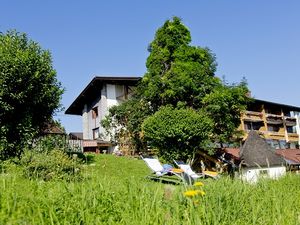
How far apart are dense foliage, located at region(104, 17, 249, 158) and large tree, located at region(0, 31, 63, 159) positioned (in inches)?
299

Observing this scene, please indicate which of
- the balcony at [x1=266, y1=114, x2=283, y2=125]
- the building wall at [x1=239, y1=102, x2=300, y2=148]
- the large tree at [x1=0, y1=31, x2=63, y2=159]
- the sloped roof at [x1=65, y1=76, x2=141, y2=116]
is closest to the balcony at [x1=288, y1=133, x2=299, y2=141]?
the building wall at [x1=239, y1=102, x2=300, y2=148]

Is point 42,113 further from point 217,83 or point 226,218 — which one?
point 226,218

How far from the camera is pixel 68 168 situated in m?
10.4

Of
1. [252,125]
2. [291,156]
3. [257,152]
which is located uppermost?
[252,125]

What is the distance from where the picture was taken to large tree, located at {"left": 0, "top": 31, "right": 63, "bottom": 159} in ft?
47.1

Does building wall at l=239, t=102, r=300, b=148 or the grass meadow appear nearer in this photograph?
the grass meadow

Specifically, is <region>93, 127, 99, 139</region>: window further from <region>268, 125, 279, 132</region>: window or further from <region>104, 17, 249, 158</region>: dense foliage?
<region>268, 125, 279, 132</region>: window

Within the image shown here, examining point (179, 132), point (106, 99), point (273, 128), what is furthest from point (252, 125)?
point (179, 132)

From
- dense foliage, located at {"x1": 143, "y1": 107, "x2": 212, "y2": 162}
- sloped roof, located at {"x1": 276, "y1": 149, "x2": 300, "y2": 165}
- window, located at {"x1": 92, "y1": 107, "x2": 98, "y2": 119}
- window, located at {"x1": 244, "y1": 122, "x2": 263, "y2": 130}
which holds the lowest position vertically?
sloped roof, located at {"x1": 276, "y1": 149, "x2": 300, "y2": 165}

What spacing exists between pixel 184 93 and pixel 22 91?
36.0ft

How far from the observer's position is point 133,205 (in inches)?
146

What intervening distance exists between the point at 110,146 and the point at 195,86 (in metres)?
10.9

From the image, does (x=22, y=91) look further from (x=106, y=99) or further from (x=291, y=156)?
(x=291, y=156)

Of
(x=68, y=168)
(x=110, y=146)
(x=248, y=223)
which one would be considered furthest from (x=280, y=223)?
(x=110, y=146)
